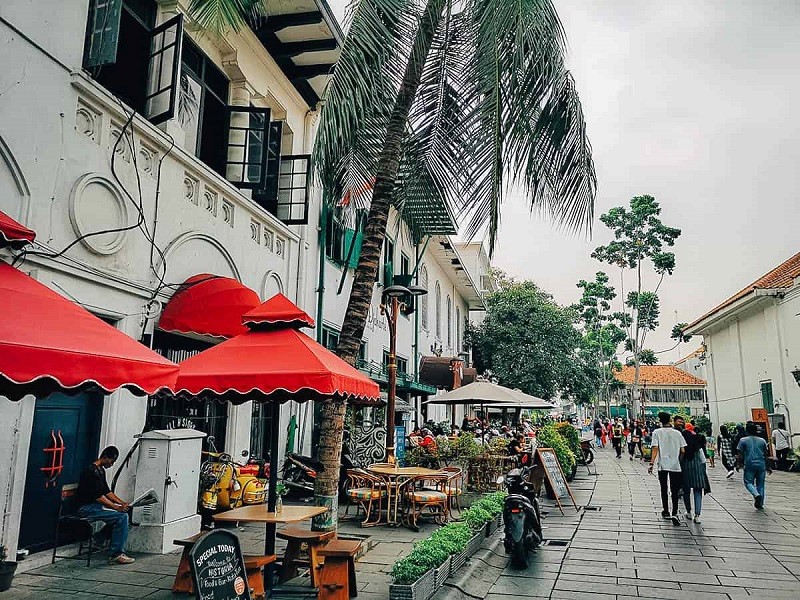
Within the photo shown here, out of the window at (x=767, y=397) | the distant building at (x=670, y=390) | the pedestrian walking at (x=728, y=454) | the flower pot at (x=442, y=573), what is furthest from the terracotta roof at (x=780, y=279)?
the distant building at (x=670, y=390)

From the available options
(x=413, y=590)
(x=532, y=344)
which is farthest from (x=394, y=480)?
(x=532, y=344)

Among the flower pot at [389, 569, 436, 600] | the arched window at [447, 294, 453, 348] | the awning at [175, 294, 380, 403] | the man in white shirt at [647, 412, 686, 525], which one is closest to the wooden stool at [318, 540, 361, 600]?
the flower pot at [389, 569, 436, 600]

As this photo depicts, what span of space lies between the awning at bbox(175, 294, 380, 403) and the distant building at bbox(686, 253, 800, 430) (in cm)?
1819

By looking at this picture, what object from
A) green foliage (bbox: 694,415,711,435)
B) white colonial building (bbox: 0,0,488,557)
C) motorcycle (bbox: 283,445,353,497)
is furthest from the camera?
green foliage (bbox: 694,415,711,435)

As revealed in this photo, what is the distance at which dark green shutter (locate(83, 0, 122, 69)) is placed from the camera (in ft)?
23.4

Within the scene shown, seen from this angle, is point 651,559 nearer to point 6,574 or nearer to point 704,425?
point 6,574

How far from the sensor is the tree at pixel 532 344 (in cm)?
3173

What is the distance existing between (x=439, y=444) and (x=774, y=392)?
1592 cm

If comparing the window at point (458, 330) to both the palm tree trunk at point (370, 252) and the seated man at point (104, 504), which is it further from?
the seated man at point (104, 504)

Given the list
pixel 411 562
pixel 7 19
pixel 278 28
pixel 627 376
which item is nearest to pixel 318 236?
pixel 278 28

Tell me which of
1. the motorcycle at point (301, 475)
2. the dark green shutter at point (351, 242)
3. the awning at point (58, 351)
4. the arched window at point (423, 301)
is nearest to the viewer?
the awning at point (58, 351)

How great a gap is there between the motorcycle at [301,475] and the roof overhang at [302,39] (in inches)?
285

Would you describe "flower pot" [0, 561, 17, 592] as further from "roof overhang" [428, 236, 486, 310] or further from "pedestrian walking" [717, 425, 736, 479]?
"pedestrian walking" [717, 425, 736, 479]

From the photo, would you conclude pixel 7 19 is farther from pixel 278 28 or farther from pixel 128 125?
pixel 278 28
